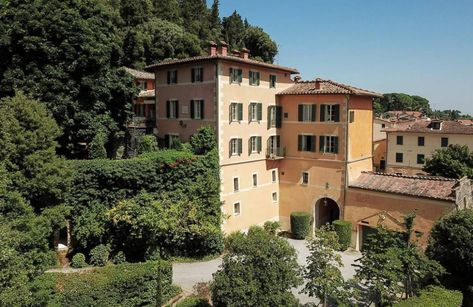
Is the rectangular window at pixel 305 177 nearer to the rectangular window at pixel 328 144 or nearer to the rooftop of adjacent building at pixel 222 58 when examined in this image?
the rectangular window at pixel 328 144

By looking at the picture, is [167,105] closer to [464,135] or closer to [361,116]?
[361,116]

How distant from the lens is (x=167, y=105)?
34.4m

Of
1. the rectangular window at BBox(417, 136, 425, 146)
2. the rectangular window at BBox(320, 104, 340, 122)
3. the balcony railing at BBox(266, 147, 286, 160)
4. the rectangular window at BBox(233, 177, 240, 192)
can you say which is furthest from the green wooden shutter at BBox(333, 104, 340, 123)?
the rectangular window at BBox(417, 136, 425, 146)

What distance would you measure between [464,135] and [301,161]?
3047cm

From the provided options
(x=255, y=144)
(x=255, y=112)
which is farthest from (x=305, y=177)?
(x=255, y=112)

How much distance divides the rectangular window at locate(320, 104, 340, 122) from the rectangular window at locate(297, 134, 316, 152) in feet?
6.51

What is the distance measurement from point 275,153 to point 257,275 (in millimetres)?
19902

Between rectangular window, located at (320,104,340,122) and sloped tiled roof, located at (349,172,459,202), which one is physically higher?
rectangular window, located at (320,104,340,122)

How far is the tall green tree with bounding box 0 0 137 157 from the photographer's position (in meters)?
26.6

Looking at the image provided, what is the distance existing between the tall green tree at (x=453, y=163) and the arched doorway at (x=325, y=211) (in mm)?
A: 12299

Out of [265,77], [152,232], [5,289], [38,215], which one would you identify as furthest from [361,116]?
[5,289]

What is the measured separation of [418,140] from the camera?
5569 cm

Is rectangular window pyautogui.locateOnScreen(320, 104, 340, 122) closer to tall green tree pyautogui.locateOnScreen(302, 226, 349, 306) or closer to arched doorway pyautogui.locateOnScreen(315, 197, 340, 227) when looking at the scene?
arched doorway pyautogui.locateOnScreen(315, 197, 340, 227)

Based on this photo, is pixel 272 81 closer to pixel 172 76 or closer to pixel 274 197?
pixel 172 76
